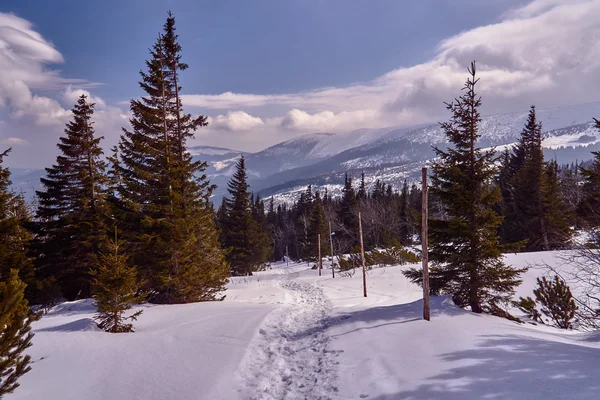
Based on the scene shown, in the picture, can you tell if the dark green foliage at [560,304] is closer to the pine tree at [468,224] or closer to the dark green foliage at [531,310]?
the dark green foliage at [531,310]

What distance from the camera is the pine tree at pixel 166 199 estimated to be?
1580 cm

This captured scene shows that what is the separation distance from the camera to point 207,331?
10.3m

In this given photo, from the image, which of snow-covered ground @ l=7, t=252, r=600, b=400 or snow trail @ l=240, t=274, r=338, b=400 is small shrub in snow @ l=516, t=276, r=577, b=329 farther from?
snow trail @ l=240, t=274, r=338, b=400

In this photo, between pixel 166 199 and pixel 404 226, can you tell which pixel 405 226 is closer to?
pixel 404 226

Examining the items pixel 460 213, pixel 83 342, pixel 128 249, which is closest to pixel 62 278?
pixel 128 249

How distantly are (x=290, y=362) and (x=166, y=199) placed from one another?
11.1 metres

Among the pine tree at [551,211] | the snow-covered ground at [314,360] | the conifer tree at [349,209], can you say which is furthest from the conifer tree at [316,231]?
Result: the snow-covered ground at [314,360]

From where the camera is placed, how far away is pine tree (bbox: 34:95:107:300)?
1997cm

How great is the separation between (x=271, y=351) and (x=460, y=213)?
8.85 m

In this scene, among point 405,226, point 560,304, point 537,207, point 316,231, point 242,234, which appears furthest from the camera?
point 405,226

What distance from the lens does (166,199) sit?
1622 centimetres

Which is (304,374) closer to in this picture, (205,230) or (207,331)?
(207,331)

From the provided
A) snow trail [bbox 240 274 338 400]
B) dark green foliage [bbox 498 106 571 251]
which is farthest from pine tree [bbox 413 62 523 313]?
dark green foliage [bbox 498 106 571 251]

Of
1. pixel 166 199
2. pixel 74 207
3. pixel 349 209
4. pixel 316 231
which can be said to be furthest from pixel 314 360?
pixel 349 209
